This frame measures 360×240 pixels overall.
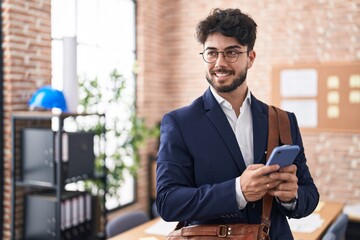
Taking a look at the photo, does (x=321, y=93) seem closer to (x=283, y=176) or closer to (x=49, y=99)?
(x=49, y=99)

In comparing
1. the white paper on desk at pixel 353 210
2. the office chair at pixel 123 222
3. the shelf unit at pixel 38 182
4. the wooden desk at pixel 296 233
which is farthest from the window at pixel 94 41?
the white paper on desk at pixel 353 210

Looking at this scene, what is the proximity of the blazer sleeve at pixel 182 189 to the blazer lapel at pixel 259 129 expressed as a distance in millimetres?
195

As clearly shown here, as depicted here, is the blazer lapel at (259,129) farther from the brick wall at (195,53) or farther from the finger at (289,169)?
the brick wall at (195,53)

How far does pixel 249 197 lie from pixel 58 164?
83.1 inches

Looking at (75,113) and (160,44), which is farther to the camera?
(160,44)

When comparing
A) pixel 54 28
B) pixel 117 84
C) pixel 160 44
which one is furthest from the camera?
pixel 160 44

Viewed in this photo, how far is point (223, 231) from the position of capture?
4.49 feet

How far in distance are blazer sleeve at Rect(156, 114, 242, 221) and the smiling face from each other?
202 millimetres

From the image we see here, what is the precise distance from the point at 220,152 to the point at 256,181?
0.63ft

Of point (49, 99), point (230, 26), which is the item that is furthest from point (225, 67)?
point (49, 99)

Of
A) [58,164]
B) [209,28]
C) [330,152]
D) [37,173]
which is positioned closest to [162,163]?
[209,28]

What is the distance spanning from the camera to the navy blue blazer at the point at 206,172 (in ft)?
4.38

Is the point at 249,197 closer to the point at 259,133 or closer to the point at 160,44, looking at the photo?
the point at 259,133

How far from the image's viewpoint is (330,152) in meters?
4.93
